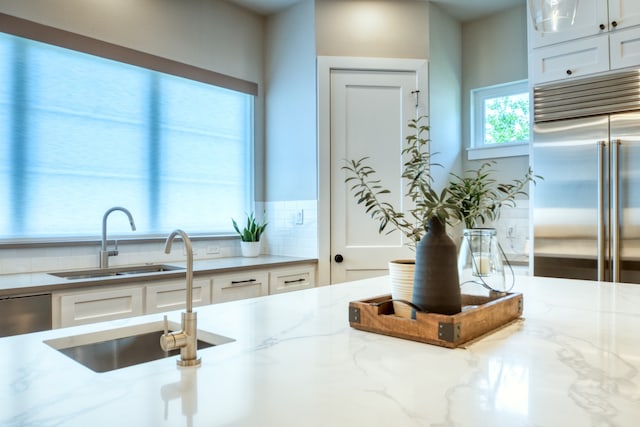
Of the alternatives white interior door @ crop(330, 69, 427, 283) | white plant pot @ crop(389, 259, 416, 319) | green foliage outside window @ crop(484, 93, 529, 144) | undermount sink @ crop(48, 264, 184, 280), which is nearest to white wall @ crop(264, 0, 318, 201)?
white interior door @ crop(330, 69, 427, 283)

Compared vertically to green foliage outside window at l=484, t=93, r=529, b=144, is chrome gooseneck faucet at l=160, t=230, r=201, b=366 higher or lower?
lower

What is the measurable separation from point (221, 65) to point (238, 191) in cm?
100

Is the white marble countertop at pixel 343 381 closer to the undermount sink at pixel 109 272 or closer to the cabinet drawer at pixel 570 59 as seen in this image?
the undermount sink at pixel 109 272

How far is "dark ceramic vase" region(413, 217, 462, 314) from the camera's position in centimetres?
104

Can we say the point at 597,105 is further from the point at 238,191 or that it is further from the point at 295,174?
the point at 238,191

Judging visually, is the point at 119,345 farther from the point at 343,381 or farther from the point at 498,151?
the point at 498,151

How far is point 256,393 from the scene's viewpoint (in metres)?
0.73

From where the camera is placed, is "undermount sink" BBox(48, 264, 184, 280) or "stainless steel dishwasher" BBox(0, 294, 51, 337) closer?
"stainless steel dishwasher" BBox(0, 294, 51, 337)

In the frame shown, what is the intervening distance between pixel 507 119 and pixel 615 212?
1.35 meters

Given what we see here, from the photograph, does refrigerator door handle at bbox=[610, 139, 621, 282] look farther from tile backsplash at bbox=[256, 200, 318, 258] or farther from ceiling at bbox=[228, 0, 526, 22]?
tile backsplash at bbox=[256, 200, 318, 258]

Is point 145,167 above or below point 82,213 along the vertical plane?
above

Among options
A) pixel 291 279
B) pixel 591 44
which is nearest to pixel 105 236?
pixel 291 279

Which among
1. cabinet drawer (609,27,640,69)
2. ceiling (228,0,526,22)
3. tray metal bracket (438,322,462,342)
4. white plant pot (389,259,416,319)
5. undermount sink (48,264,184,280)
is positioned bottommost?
undermount sink (48,264,184,280)

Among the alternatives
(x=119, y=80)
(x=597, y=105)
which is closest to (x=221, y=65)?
(x=119, y=80)
